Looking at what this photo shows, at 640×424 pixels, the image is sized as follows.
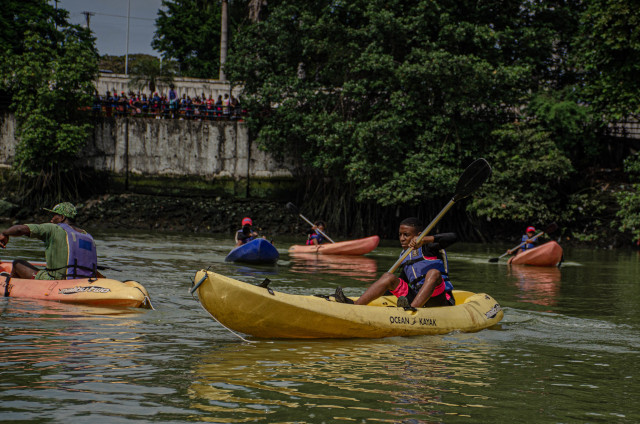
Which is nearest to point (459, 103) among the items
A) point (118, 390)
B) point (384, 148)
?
point (384, 148)

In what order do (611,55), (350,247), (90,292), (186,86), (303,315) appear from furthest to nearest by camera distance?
(186,86)
(611,55)
(350,247)
(90,292)
(303,315)

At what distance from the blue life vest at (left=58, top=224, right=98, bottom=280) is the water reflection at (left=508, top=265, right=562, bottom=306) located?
19.5ft

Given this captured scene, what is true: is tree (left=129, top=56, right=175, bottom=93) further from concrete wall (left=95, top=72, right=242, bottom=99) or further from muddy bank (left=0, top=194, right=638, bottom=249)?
muddy bank (left=0, top=194, right=638, bottom=249)

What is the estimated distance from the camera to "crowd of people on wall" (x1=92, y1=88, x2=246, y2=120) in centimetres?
2738

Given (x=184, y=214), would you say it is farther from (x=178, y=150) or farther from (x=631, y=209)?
(x=631, y=209)

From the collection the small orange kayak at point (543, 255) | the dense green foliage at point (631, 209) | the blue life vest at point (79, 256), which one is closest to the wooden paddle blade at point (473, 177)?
the blue life vest at point (79, 256)

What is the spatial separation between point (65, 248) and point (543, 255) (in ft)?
37.2

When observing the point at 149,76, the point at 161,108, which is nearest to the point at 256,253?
the point at 161,108

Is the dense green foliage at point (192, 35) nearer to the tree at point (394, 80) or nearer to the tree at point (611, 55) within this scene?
the tree at point (394, 80)

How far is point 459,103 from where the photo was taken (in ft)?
75.8

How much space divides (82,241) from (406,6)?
62.3 feet

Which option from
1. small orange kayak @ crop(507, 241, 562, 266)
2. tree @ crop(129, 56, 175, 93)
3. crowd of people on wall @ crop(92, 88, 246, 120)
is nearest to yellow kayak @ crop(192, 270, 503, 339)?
small orange kayak @ crop(507, 241, 562, 266)

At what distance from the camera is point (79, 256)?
27.0 feet

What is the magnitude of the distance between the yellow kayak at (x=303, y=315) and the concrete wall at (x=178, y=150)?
66.6 ft
